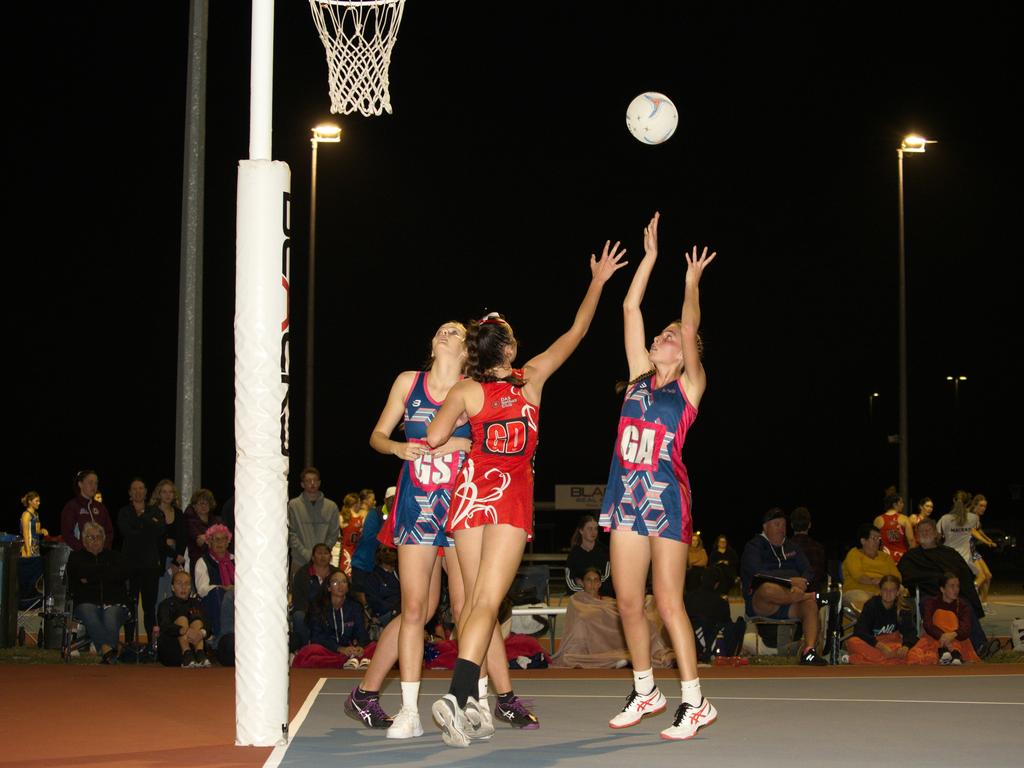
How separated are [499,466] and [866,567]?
947cm

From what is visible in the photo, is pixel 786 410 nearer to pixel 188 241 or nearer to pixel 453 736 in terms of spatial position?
pixel 188 241

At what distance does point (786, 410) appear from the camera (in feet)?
193

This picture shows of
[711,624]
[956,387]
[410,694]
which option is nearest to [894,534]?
[711,624]

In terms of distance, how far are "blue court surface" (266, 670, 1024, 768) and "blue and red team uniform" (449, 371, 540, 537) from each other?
46.8 inches

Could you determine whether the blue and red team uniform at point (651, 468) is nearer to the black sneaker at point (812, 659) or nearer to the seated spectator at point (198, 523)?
the black sneaker at point (812, 659)

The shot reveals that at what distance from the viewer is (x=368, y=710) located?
764 cm

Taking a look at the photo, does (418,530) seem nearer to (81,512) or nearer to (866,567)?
(81,512)

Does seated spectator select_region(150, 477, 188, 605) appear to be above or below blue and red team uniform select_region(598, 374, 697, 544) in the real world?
below

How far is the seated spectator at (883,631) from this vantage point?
1366 cm

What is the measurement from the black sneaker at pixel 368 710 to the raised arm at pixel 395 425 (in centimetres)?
140

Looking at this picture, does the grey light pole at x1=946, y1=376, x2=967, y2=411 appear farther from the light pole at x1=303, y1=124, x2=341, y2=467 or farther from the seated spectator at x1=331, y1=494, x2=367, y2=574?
the seated spectator at x1=331, y1=494, x2=367, y2=574

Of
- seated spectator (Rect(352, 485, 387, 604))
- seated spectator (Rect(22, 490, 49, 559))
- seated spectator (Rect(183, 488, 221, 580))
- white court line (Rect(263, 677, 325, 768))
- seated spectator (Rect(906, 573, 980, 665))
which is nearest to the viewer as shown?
white court line (Rect(263, 677, 325, 768))

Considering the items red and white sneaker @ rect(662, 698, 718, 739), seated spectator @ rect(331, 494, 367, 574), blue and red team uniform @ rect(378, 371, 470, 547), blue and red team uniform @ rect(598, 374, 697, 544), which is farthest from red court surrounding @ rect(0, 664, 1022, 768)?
seated spectator @ rect(331, 494, 367, 574)

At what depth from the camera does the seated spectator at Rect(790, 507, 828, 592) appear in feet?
47.0
